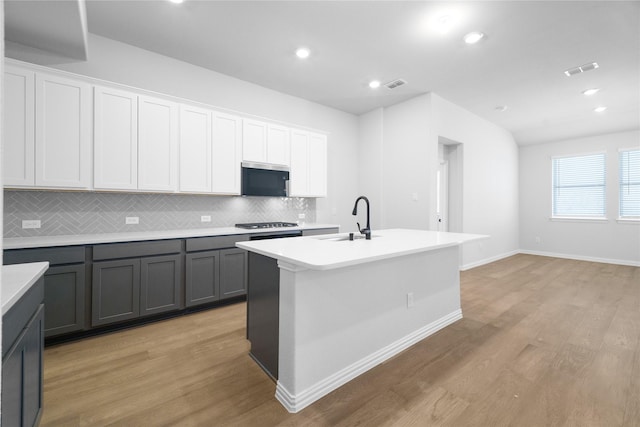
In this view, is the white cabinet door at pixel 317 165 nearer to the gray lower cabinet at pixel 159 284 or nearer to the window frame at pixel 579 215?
the gray lower cabinet at pixel 159 284

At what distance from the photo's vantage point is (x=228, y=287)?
3.31 metres

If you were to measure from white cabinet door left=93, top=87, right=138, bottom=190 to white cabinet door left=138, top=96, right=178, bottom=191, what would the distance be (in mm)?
53

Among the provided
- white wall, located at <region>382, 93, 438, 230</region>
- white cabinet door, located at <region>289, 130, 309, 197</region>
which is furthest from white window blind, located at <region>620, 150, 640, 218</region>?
white cabinet door, located at <region>289, 130, 309, 197</region>

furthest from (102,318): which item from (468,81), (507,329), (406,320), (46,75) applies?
(468,81)

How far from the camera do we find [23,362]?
1.26m

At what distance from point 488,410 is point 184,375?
6.44 ft

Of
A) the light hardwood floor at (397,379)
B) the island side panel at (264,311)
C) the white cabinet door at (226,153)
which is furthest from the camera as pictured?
the white cabinet door at (226,153)

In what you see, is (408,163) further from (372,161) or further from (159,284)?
(159,284)

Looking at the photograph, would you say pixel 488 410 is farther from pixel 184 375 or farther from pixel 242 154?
pixel 242 154

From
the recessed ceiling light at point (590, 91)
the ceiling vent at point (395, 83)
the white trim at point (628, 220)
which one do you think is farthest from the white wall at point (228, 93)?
the white trim at point (628, 220)

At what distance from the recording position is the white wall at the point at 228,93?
9.78 ft

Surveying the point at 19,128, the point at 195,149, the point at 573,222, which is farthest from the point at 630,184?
the point at 19,128

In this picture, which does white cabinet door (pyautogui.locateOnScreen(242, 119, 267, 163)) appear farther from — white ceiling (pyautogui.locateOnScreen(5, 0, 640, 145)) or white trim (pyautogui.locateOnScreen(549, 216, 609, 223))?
white trim (pyautogui.locateOnScreen(549, 216, 609, 223))

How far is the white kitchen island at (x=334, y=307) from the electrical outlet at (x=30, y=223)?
2169 mm
